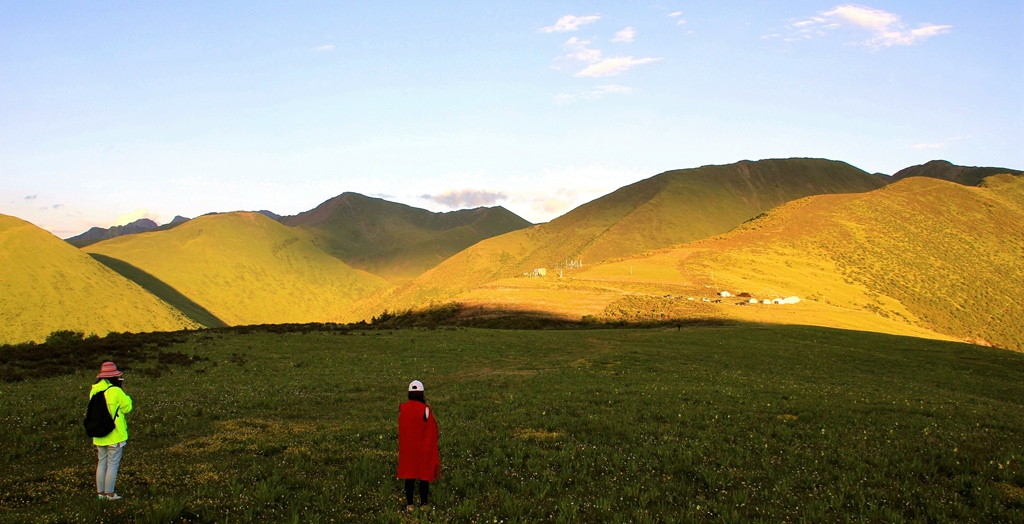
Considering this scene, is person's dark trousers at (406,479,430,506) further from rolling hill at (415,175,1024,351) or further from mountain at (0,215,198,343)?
mountain at (0,215,198,343)

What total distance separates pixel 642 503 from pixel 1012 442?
1253cm

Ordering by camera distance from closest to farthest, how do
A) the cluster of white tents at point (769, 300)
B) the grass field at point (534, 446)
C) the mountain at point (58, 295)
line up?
the grass field at point (534, 446) < the cluster of white tents at point (769, 300) < the mountain at point (58, 295)

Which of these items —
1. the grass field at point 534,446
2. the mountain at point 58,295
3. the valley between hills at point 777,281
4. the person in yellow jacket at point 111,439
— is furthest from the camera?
the mountain at point 58,295

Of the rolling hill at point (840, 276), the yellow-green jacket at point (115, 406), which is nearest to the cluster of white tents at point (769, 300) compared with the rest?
the rolling hill at point (840, 276)

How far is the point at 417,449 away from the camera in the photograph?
1048 centimetres

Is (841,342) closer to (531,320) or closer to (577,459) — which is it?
(531,320)

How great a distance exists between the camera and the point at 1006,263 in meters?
130

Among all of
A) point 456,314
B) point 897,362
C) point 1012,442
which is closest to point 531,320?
point 456,314

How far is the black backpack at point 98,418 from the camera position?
35.4 feet

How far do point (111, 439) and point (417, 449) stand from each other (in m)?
6.08

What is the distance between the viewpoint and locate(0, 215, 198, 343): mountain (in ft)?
384

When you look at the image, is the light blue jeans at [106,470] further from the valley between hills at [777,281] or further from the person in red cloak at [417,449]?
the valley between hills at [777,281]

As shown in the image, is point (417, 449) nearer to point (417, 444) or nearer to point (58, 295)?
point (417, 444)

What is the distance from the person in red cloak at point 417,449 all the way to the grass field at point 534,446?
531 millimetres
